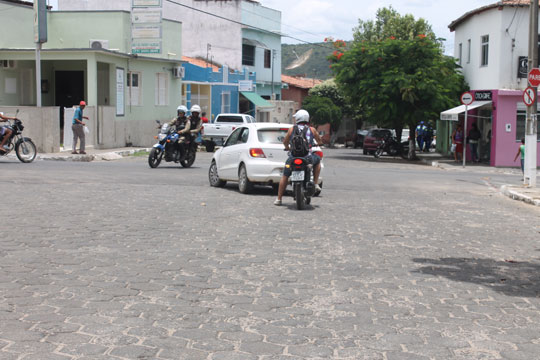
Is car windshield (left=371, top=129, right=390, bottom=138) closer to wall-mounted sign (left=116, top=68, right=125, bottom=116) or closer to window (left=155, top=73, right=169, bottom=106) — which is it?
window (left=155, top=73, right=169, bottom=106)

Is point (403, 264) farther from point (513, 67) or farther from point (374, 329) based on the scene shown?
point (513, 67)

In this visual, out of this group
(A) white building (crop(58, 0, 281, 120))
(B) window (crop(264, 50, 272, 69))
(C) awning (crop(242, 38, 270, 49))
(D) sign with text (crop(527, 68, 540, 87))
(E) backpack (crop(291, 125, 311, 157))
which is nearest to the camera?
(E) backpack (crop(291, 125, 311, 157))

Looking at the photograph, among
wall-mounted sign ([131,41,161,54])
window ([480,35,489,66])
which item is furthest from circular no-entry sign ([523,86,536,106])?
wall-mounted sign ([131,41,161,54])

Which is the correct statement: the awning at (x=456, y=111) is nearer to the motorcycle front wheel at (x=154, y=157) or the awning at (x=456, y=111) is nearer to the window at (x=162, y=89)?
the window at (x=162, y=89)

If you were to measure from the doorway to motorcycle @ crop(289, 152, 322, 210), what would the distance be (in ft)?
79.3

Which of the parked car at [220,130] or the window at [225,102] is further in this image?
the window at [225,102]

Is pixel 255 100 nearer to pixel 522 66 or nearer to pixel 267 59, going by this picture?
pixel 267 59

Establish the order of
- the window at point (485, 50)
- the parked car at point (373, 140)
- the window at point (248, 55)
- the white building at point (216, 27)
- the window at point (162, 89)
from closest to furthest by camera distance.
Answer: the window at point (485, 50), the window at point (162, 89), the parked car at point (373, 140), the white building at point (216, 27), the window at point (248, 55)

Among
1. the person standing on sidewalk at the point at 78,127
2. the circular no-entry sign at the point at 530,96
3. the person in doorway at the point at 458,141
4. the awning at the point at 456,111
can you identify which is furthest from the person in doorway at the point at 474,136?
the person standing on sidewalk at the point at 78,127

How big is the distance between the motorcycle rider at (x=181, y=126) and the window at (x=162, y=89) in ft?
53.8

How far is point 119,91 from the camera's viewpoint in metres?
31.8

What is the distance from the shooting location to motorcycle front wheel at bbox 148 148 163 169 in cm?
2023

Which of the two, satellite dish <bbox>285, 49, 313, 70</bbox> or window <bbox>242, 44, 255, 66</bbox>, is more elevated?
satellite dish <bbox>285, 49, 313, 70</bbox>

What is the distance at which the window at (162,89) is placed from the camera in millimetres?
36281
